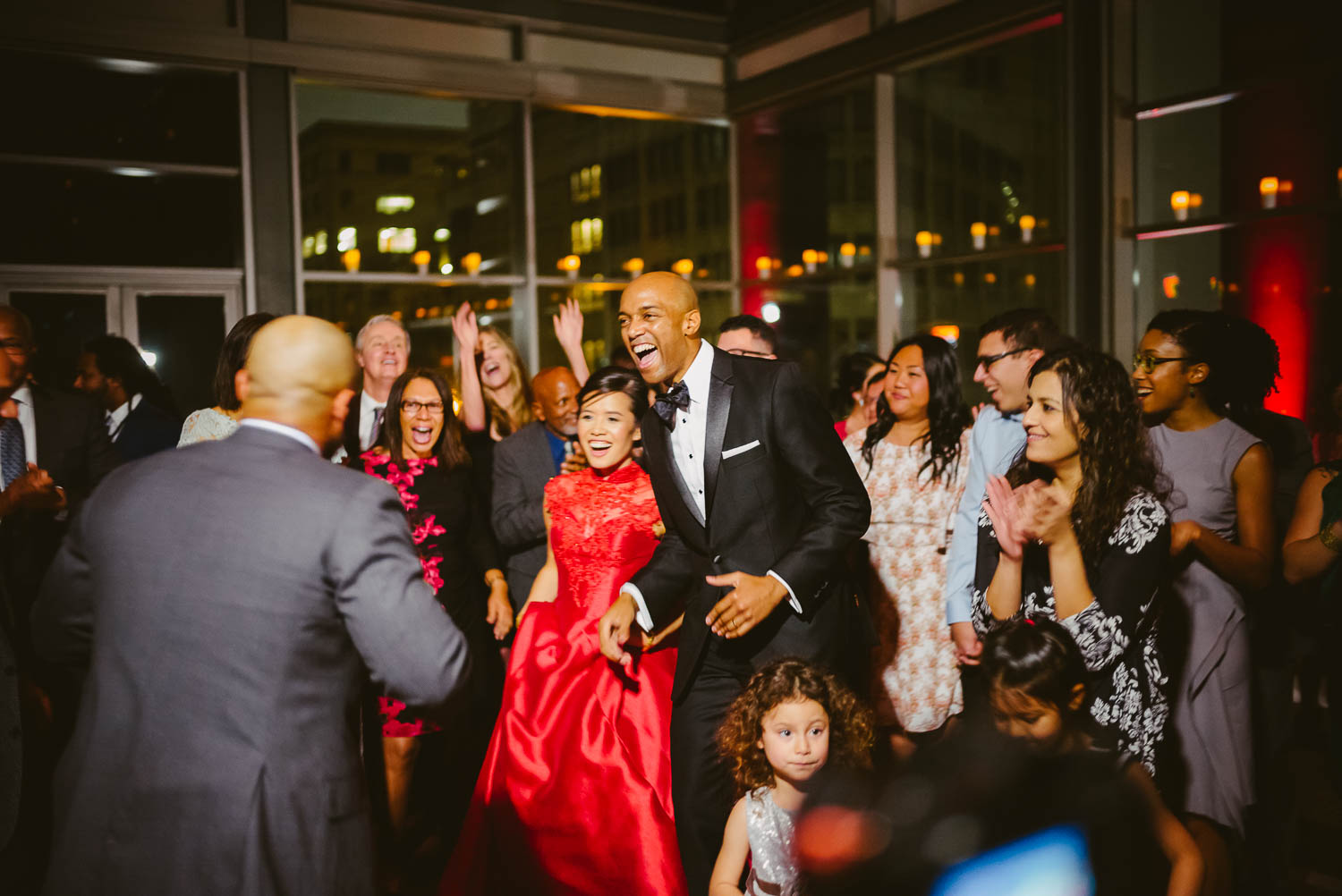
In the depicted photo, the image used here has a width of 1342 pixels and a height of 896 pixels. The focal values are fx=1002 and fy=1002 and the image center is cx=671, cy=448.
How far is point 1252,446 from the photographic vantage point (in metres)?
2.74

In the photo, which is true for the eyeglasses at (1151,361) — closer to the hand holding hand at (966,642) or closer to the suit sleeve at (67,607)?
the hand holding hand at (966,642)

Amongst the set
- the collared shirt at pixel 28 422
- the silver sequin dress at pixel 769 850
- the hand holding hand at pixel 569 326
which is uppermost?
the hand holding hand at pixel 569 326

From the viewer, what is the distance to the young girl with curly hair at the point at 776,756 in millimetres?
2439

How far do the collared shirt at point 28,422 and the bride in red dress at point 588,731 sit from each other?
6.24 ft

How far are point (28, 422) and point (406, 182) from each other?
17.0 feet

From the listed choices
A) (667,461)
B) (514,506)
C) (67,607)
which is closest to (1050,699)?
(667,461)

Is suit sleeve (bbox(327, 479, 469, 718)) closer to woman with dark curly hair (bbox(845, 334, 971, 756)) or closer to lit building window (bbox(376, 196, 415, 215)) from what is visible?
woman with dark curly hair (bbox(845, 334, 971, 756))

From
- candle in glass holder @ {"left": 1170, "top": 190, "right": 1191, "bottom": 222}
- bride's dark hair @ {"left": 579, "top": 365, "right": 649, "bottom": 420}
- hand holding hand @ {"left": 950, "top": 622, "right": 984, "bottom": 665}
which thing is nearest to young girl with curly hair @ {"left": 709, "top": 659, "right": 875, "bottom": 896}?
hand holding hand @ {"left": 950, "top": 622, "right": 984, "bottom": 665}

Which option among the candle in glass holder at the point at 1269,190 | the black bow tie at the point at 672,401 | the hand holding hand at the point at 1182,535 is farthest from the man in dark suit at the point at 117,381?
the candle in glass holder at the point at 1269,190

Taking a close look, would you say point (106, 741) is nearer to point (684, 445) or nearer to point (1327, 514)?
point (684, 445)

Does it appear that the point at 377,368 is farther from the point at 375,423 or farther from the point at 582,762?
the point at 582,762

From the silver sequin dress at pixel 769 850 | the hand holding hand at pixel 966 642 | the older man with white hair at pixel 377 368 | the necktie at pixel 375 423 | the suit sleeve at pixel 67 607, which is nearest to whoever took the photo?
the suit sleeve at pixel 67 607

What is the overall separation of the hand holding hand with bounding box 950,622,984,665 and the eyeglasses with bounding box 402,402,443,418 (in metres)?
2.02

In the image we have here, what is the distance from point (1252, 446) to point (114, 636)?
9.02ft
